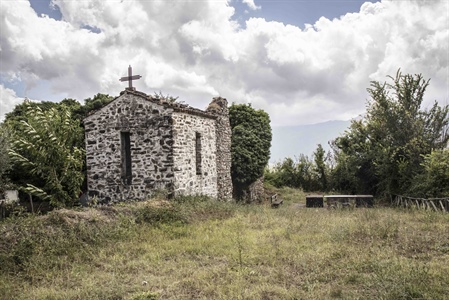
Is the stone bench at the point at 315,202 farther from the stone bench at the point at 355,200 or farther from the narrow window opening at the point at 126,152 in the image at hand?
the narrow window opening at the point at 126,152

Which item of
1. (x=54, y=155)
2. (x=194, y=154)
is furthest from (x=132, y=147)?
(x=54, y=155)

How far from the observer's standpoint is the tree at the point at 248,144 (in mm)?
21344

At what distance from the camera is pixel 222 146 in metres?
18.2

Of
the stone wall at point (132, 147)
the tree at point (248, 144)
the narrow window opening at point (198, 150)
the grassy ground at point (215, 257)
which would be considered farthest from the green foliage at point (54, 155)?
the tree at point (248, 144)

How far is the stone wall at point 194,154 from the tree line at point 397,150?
30.4 ft

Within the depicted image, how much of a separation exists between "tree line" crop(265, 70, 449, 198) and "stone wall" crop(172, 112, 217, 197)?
30.4ft

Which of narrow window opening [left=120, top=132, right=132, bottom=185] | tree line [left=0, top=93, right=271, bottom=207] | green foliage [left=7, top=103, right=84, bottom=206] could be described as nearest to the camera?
green foliage [left=7, top=103, right=84, bottom=206]

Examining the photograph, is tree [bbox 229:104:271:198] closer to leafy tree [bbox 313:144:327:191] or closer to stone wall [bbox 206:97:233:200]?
stone wall [bbox 206:97:233:200]

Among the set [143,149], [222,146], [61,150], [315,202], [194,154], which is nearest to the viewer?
[61,150]

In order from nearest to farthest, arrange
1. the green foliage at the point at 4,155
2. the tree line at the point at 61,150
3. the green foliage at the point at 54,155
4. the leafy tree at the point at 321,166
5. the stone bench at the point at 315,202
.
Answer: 1. the green foliage at the point at 54,155
2. the tree line at the point at 61,150
3. the green foliage at the point at 4,155
4. the stone bench at the point at 315,202
5. the leafy tree at the point at 321,166

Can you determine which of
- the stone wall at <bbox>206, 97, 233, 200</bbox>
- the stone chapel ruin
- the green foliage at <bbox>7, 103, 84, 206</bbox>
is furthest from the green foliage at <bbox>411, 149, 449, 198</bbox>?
the green foliage at <bbox>7, 103, 84, 206</bbox>

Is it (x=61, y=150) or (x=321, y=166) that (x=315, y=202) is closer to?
(x=321, y=166)

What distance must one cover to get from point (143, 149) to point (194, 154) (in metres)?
2.27

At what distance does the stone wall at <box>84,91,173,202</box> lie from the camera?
13828 millimetres
